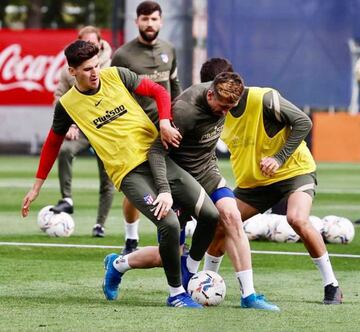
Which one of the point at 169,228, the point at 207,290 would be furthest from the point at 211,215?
the point at 207,290

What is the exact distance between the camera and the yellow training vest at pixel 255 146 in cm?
995

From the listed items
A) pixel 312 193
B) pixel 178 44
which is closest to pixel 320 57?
pixel 178 44

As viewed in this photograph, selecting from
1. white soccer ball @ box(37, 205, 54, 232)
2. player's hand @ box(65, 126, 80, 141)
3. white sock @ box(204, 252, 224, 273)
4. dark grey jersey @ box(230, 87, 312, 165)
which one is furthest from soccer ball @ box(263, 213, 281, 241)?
dark grey jersey @ box(230, 87, 312, 165)

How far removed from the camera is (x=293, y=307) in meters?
9.42

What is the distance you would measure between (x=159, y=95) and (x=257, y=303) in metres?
1.68

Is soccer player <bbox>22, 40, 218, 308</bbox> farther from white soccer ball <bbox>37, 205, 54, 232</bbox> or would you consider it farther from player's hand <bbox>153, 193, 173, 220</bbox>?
white soccer ball <bbox>37, 205, 54, 232</bbox>

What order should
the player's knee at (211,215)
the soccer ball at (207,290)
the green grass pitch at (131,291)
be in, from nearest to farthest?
the green grass pitch at (131,291) → the player's knee at (211,215) → the soccer ball at (207,290)

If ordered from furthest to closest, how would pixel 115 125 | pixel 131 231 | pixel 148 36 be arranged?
pixel 148 36, pixel 131 231, pixel 115 125

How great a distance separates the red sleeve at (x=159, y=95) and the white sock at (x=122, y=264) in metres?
1.23

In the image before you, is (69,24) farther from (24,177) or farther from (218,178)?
(218,178)

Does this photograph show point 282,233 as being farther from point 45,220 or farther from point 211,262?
point 211,262

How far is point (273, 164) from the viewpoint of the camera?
31.9 feet

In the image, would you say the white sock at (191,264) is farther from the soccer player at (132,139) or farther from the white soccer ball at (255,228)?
the white soccer ball at (255,228)

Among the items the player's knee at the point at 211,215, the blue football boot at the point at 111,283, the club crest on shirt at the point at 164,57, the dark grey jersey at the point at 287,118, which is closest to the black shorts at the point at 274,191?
the dark grey jersey at the point at 287,118
